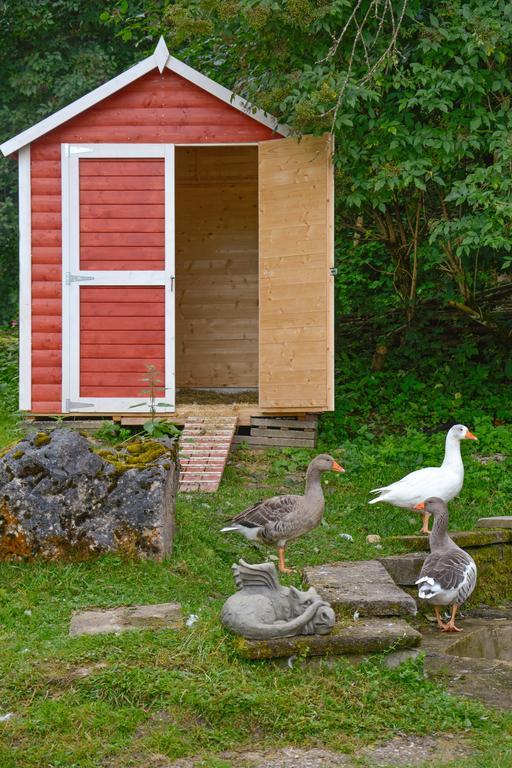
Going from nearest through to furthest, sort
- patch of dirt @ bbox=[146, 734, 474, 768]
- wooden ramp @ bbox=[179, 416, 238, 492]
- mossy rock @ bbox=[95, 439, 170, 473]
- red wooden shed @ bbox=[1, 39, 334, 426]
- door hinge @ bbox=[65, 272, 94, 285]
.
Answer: patch of dirt @ bbox=[146, 734, 474, 768]
mossy rock @ bbox=[95, 439, 170, 473]
wooden ramp @ bbox=[179, 416, 238, 492]
red wooden shed @ bbox=[1, 39, 334, 426]
door hinge @ bbox=[65, 272, 94, 285]

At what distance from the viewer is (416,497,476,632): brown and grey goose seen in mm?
5918

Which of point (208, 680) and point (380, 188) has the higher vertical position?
point (380, 188)

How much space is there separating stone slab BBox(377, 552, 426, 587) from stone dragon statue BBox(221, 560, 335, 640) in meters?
1.90

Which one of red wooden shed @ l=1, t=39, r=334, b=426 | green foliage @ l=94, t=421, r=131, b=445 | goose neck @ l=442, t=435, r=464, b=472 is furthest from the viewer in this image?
red wooden shed @ l=1, t=39, r=334, b=426

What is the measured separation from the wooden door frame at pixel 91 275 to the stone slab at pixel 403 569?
4287 mm

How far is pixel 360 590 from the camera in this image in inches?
220

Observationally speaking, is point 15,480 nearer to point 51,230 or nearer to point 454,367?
point 51,230

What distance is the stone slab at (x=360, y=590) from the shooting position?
536cm

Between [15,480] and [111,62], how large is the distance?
14535 millimetres

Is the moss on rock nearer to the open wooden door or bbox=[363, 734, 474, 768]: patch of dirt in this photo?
bbox=[363, 734, 474, 768]: patch of dirt

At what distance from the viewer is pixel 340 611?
5344 millimetres

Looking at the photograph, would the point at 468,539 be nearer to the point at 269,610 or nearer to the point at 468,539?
the point at 468,539

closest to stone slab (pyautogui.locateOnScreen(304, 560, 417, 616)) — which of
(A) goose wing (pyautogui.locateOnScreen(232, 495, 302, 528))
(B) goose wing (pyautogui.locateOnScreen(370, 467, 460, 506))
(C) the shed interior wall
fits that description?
(A) goose wing (pyautogui.locateOnScreen(232, 495, 302, 528))

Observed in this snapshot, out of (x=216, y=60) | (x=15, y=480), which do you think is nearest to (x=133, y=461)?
(x=15, y=480)
